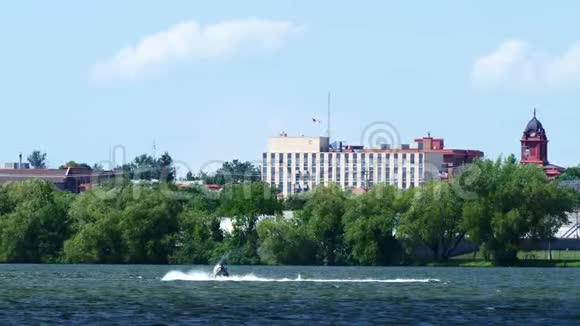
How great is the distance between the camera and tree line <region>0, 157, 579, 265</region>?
13800 centimetres

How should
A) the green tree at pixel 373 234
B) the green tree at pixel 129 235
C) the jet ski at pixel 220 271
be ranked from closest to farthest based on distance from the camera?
the jet ski at pixel 220 271
the green tree at pixel 373 234
the green tree at pixel 129 235

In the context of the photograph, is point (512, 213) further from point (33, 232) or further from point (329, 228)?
point (33, 232)

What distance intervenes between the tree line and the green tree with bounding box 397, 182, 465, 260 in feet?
0.27

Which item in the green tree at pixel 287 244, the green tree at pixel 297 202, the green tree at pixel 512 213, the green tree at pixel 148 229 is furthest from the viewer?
the green tree at pixel 297 202

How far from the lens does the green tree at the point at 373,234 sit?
142 m

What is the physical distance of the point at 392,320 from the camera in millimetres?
68812

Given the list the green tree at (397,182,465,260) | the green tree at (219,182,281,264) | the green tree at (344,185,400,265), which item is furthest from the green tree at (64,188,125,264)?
the green tree at (397,182,465,260)

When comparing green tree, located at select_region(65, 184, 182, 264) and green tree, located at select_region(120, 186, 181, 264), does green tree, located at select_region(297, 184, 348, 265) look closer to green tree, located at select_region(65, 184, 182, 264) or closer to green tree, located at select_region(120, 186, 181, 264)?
green tree, located at select_region(120, 186, 181, 264)

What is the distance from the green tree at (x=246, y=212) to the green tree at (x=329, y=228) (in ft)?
20.7

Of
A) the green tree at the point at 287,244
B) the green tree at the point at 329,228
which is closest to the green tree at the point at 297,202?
the green tree at the point at 329,228

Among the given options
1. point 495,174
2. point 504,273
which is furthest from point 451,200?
point 504,273

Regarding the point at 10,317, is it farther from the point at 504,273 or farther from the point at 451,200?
the point at 451,200

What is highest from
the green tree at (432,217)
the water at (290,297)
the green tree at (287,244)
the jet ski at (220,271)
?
the green tree at (432,217)

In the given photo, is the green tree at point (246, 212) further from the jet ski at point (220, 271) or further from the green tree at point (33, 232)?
the jet ski at point (220, 271)
